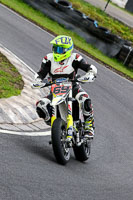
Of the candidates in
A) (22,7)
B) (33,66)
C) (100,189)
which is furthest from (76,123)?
(22,7)

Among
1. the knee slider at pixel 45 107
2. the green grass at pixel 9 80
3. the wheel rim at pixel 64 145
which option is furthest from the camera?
the green grass at pixel 9 80

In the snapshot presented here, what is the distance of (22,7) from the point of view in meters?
25.6

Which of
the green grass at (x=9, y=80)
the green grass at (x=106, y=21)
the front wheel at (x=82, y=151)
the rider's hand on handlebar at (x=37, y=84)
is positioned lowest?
the green grass at (x=106, y=21)

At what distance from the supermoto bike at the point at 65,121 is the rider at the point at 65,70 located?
4.4 inches

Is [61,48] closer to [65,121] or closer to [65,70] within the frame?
[65,70]

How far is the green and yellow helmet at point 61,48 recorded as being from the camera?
7.22m

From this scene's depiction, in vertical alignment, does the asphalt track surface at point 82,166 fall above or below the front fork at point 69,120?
below

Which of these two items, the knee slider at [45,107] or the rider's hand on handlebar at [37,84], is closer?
the knee slider at [45,107]

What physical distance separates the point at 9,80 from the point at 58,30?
12.5m

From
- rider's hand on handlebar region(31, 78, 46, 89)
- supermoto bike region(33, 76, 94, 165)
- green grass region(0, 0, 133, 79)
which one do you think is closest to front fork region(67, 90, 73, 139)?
supermoto bike region(33, 76, 94, 165)

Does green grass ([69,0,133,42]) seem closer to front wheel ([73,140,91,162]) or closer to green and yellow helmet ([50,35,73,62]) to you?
front wheel ([73,140,91,162])

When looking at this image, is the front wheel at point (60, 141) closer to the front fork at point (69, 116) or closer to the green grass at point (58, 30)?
the front fork at point (69, 116)

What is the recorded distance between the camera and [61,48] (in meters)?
7.25

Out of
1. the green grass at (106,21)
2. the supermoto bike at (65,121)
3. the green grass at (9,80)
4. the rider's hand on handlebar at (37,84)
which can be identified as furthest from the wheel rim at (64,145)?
the green grass at (106,21)
